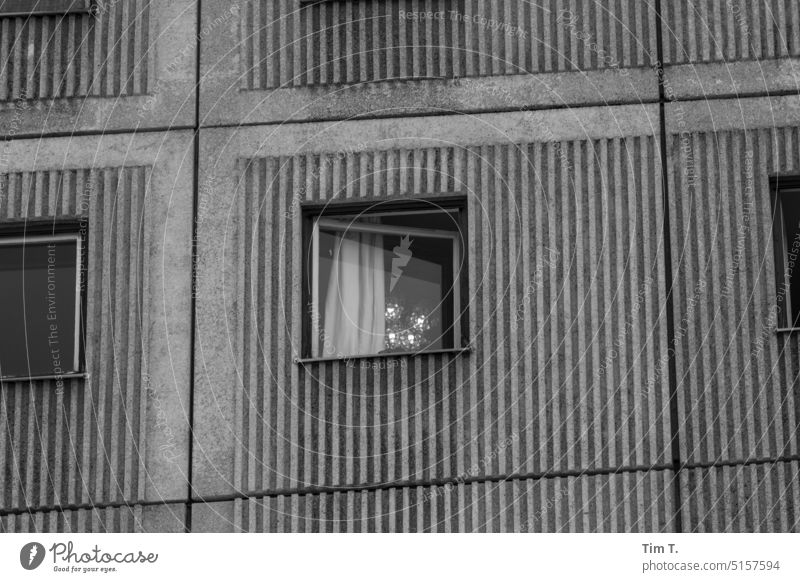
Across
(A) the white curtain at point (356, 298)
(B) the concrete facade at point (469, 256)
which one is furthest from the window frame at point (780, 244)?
(A) the white curtain at point (356, 298)

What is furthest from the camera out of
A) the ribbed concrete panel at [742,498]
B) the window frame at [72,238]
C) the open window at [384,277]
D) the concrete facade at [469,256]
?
the window frame at [72,238]

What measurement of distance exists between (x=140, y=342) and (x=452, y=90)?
3.59 meters

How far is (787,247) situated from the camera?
18.1 meters

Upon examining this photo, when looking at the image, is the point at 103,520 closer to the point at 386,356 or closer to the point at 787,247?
the point at 386,356

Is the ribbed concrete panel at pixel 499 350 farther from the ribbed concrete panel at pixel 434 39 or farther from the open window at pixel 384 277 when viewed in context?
the ribbed concrete panel at pixel 434 39

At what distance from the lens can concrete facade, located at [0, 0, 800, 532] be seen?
17.6 metres

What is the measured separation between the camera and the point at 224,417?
18109 millimetres

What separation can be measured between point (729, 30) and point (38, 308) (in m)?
6.70

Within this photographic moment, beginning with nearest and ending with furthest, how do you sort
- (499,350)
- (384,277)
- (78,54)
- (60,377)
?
(499,350), (60,377), (384,277), (78,54)

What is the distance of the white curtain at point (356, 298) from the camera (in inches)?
725

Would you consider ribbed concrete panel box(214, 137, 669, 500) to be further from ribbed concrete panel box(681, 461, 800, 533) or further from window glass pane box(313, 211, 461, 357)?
ribbed concrete panel box(681, 461, 800, 533)

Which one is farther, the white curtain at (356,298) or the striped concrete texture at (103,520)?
the white curtain at (356,298)

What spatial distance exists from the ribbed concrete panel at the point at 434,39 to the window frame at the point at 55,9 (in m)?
1.50

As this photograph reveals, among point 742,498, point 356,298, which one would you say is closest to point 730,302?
point 742,498
